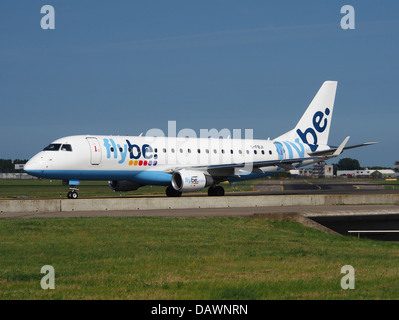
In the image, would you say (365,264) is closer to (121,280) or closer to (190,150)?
(121,280)

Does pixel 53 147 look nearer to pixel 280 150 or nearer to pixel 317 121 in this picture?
pixel 280 150

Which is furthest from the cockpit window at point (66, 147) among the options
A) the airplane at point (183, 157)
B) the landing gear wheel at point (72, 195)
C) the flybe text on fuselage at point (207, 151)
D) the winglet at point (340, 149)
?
the winglet at point (340, 149)

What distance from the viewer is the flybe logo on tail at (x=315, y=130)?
50.7m

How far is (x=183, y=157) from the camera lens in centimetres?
4312

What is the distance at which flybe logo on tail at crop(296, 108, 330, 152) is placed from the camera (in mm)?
50688

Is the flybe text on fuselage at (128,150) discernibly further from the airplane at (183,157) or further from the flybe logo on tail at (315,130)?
the flybe logo on tail at (315,130)

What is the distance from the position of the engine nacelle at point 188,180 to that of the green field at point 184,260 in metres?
14.9

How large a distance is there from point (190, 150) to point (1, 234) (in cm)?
2456

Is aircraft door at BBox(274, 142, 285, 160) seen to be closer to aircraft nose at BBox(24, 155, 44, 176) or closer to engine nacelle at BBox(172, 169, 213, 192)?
engine nacelle at BBox(172, 169, 213, 192)

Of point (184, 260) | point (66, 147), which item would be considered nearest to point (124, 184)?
point (66, 147)

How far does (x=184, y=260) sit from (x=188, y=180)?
23812 mm

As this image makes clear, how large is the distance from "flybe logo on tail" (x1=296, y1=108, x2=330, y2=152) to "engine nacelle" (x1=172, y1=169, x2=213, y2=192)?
511 inches
